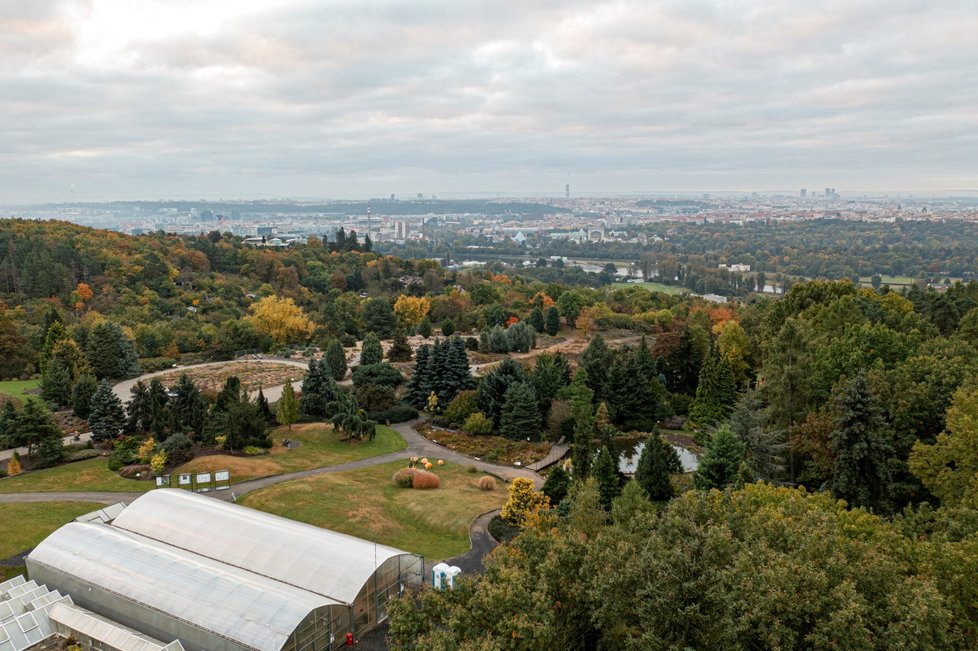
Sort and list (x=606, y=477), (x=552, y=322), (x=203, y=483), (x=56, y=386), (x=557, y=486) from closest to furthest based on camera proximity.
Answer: (x=606, y=477), (x=557, y=486), (x=203, y=483), (x=56, y=386), (x=552, y=322)

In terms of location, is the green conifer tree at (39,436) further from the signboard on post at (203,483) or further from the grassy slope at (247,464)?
the signboard on post at (203,483)

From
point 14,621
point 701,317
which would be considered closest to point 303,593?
point 14,621

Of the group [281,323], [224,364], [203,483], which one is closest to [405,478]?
[203,483]

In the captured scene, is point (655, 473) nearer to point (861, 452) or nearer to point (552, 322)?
point (861, 452)

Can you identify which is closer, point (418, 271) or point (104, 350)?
point (104, 350)

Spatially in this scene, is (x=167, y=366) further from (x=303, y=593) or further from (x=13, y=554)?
(x=303, y=593)

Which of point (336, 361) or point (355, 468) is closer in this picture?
point (355, 468)
